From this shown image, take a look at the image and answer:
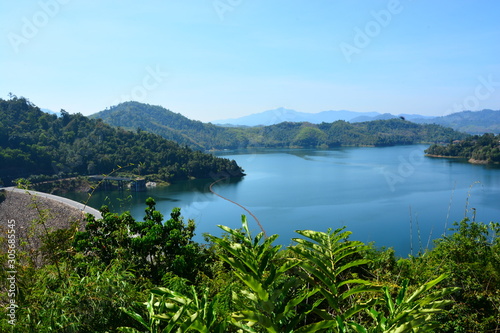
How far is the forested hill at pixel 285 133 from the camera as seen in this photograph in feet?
327

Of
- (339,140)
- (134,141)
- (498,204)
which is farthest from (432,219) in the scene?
(339,140)

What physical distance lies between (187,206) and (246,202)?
5323 mm

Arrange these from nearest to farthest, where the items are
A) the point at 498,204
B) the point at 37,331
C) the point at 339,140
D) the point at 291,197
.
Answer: the point at 37,331 < the point at 498,204 < the point at 291,197 < the point at 339,140

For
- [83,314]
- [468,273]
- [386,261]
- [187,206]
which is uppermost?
[83,314]

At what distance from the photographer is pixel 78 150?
43.9 metres

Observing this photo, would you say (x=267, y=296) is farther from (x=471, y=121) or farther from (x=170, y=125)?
(x=471, y=121)

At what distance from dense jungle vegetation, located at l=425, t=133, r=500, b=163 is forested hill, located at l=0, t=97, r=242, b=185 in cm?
3664

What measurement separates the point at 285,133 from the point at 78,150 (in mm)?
79057

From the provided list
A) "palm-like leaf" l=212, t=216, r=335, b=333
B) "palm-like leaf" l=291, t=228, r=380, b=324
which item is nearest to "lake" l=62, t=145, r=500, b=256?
"palm-like leaf" l=291, t=228, r=380, b=324

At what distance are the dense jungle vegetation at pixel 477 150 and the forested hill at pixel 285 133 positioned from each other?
34542mm

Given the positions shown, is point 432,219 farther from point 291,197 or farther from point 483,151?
point 483,151

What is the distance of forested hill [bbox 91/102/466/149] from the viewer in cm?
9969

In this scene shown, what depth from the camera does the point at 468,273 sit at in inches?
123

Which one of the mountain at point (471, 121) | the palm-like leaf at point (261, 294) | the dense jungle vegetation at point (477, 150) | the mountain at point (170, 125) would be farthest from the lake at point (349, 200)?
the mountain at point (471, 121)
